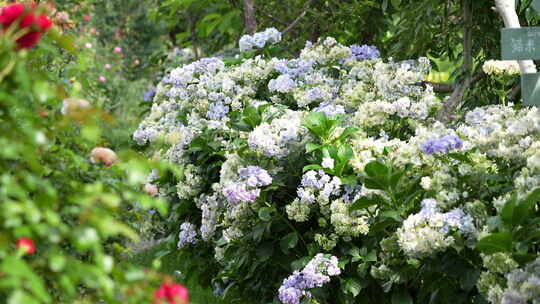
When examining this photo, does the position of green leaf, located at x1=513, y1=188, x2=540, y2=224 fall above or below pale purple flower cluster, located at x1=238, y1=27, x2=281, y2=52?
above

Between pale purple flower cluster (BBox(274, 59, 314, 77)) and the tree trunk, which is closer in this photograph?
the tree trunk

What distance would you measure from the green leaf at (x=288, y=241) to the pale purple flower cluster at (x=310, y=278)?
0.63ft

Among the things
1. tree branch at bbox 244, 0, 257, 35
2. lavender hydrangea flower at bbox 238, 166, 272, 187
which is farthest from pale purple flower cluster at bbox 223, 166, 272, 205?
tree branch at bbox 244, 0, 257, 35

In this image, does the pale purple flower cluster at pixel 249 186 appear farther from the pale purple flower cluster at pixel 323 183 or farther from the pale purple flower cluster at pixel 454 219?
the pale purple flower cluster at pixel 454 219

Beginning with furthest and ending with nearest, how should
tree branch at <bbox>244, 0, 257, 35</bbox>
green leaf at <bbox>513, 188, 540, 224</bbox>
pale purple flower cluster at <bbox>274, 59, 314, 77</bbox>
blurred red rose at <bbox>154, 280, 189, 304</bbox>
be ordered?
tree branch at <bbox>244, 0, 257, 35</bbox>
pale purple flower cluster at <bbox>274, 59, 314, 77</bbox>
green leaf at <bbox>513, 188, 540, 224</bbox>
blurred red rose at <bbox>154, 280, 189, 304</bbox>

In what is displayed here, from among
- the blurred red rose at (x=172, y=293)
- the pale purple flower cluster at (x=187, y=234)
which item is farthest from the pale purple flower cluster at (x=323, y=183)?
the blurred red rose at (x=172, y=293)

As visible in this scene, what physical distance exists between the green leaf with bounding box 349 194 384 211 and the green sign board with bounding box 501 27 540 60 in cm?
102

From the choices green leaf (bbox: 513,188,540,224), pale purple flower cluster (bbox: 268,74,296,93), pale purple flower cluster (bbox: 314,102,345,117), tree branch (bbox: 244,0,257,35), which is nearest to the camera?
green leaf (bbox: 513,188,540,224)

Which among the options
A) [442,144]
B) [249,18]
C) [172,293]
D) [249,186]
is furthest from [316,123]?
[249,18]

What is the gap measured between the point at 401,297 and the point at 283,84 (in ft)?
4.92

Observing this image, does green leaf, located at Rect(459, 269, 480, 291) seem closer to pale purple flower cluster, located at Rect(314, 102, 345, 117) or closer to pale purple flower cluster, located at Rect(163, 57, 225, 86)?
pale purple flower cluster, located at Rect(314, 102, 345, 117)

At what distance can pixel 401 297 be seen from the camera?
3.01 meters

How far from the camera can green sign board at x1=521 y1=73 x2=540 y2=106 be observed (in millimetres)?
3467

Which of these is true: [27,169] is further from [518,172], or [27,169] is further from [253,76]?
[253,76]
